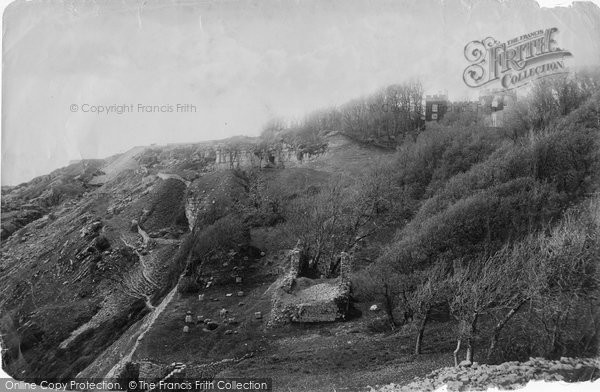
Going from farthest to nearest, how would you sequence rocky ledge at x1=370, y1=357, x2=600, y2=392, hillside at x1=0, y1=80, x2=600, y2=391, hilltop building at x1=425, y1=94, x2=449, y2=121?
hilltop building at x1=425, y1=94, x2=449, y2=121
hillside at x1=0, y1=80, x2=600, y2=391
rocky ledge at x1=370, y1=357, x2=600, y2=392

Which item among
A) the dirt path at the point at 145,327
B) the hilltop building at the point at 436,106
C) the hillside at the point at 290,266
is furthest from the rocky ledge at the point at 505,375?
the hilltop building at the point at 436,106

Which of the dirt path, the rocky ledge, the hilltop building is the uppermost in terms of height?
the hilltop building

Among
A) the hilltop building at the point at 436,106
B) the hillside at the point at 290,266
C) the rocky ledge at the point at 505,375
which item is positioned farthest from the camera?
the hilltop building at the point at 436,106

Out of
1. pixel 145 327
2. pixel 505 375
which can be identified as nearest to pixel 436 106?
pixel 505 375

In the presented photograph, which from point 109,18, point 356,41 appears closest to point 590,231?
point 356,41

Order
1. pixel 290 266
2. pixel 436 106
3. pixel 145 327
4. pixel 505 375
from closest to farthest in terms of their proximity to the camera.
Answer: pixel 505 375 < pixel 145 327 < pixel 290 266 < pixel 436 106

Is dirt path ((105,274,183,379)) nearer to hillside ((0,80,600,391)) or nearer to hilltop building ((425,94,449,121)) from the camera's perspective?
hillside ((0,80,600,391))

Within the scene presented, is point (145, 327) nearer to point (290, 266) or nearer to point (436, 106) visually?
point (290, 266)

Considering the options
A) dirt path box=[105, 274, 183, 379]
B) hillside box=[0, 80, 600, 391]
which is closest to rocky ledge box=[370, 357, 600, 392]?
hillside box=[0, 80, 600, 391]

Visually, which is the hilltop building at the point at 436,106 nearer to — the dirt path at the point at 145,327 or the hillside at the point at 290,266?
the hillside at the point at 290,266

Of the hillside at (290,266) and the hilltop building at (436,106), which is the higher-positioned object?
the hilltop building at (436,106)

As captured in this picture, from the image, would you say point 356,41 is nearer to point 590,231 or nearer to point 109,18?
point 109,18
